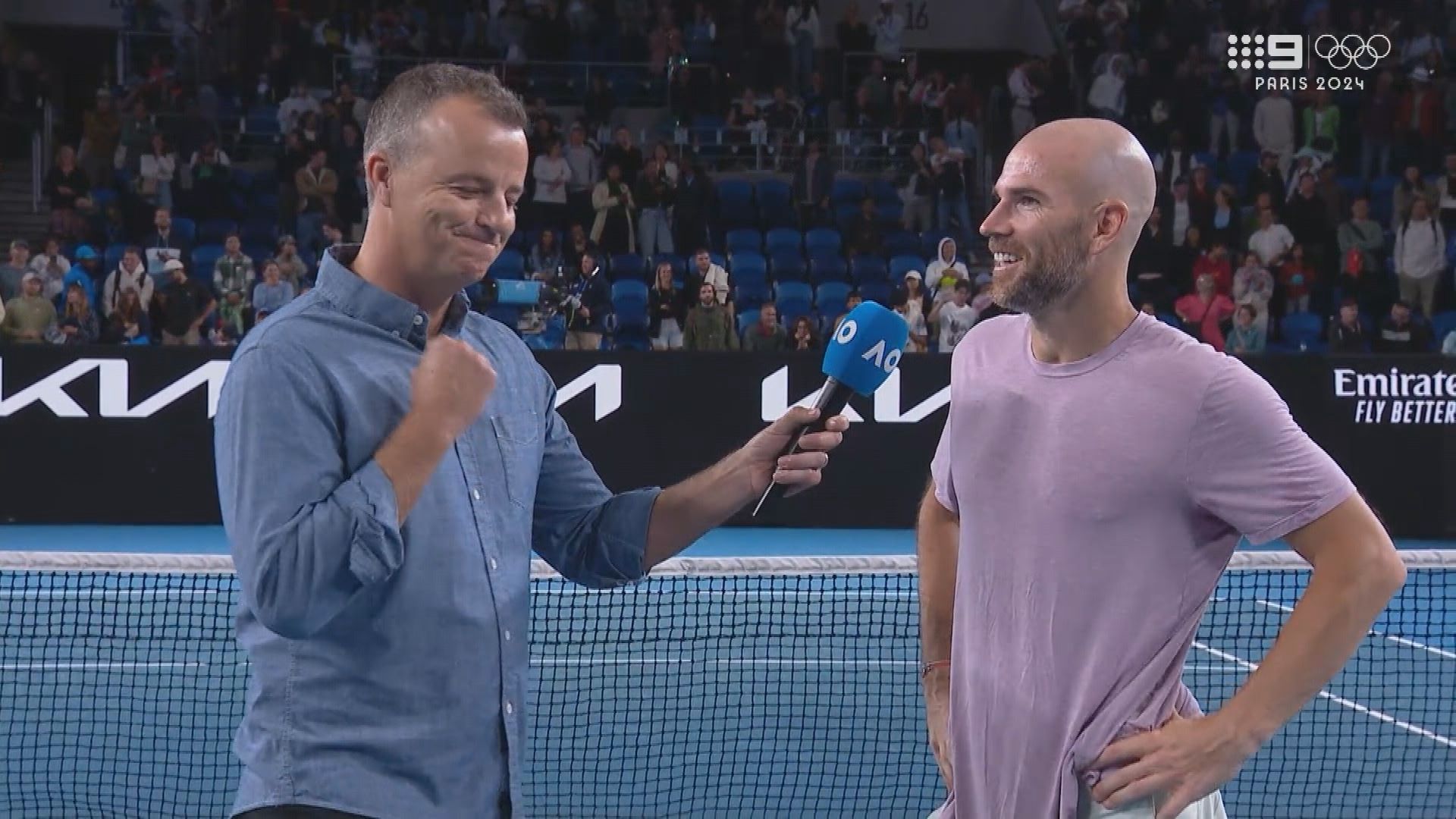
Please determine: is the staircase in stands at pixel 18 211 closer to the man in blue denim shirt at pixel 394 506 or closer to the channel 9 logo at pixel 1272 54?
the channel 9 logo at pixel 1272 54

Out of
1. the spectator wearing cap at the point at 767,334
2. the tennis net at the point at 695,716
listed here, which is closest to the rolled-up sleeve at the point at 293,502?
the tennis net at the point at 695,716

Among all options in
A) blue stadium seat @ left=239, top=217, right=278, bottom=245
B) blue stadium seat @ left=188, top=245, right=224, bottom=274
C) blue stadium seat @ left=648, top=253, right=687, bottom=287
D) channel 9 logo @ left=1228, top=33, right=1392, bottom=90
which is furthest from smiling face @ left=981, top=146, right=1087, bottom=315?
channel 9 logo @ left=1228, top=33, right=1392, bottom=90

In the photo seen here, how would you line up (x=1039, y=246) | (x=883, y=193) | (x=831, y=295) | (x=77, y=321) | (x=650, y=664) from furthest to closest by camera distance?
(x=883, y=193) → (x=831, y=295) → (x=77, y=321) → (x=650, y=664) → (x=1039, y=246)

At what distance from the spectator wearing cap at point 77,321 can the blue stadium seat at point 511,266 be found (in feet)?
14.3

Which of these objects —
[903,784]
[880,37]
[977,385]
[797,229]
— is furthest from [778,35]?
[977,385]

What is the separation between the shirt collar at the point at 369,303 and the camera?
112 inches

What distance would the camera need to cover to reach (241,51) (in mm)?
22656

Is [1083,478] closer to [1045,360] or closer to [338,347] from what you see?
[1045,360]

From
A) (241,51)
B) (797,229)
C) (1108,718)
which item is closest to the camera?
(1108,718)

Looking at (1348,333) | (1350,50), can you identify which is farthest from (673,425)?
(1350,50)

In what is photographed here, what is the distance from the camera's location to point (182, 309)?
16469 mm

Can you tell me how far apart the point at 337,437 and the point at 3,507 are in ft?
44.5

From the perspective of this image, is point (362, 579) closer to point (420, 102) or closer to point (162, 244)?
point (420, 102)

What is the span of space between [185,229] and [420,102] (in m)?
17.5
